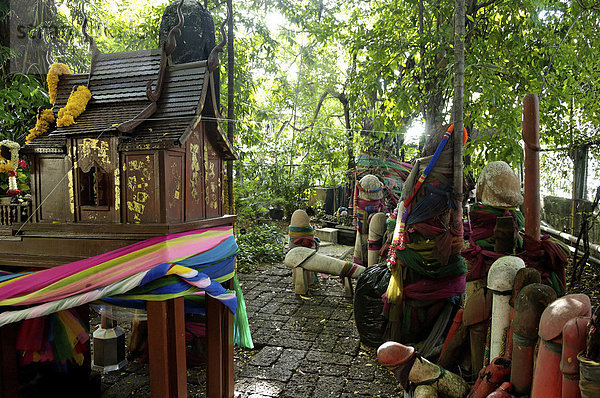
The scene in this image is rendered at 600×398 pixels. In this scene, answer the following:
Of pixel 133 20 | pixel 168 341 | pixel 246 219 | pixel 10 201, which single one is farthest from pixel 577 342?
pixel 133 20

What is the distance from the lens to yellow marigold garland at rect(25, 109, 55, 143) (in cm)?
300

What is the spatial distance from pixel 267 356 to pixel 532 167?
314 cm

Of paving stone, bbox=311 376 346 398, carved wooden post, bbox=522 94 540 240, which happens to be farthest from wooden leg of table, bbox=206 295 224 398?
carved wooden post, bbox=522 94 540 240

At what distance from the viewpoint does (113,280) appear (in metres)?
2.48

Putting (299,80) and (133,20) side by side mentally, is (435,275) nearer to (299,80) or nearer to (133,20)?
(133,20)

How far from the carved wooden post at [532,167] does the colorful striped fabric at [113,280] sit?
236 cm

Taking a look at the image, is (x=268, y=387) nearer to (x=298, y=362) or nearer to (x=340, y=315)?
(x=298, y=362)

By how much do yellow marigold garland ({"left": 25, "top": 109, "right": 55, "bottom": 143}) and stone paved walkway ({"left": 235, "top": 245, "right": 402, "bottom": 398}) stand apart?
8.88ft

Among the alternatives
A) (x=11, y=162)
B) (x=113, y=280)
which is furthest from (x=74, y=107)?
(x=113, y=280)

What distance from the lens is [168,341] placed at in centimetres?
260

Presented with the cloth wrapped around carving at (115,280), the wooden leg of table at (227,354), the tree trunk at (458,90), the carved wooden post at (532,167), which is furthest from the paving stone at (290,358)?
the carved wooden post at (532,167)

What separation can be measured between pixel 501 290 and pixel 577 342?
90 cm

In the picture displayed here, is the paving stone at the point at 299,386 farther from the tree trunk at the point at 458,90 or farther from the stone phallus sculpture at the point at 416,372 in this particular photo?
the tree trunk at the point at 458,90

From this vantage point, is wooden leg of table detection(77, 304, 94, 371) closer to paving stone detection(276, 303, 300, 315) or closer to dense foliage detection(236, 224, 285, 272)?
paving stone detection(276, 303, 300, 315)
